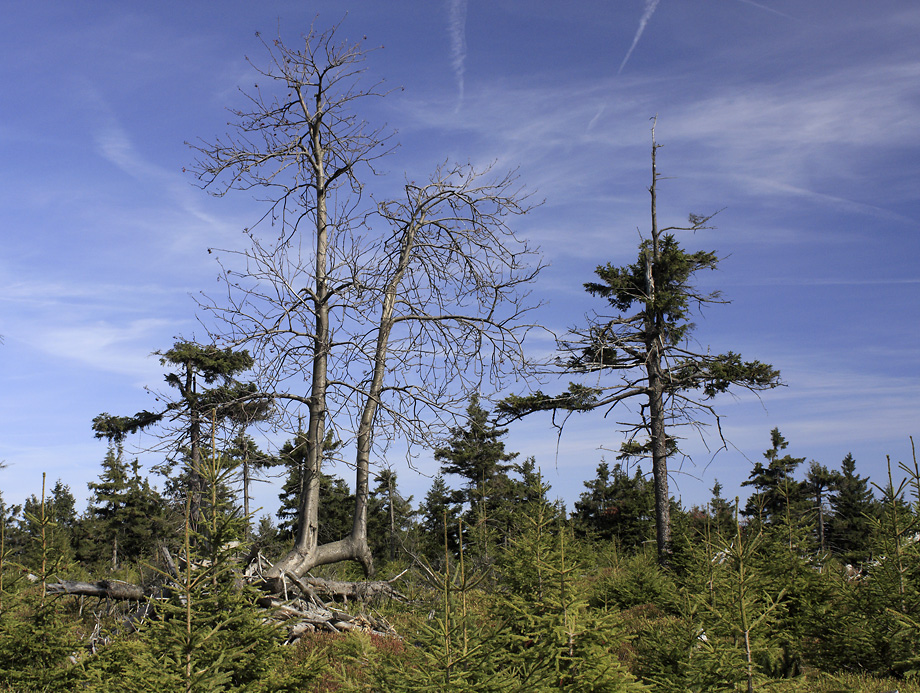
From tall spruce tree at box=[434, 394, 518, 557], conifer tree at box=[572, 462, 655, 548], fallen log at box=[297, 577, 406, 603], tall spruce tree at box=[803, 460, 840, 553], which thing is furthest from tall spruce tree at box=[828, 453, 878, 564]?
fallen log at box=[297, 577, 406, 603]

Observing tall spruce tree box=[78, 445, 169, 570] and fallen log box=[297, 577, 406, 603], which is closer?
fallen log box=[297, 577, 406, 603]

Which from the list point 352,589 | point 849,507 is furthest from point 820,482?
point 352,589

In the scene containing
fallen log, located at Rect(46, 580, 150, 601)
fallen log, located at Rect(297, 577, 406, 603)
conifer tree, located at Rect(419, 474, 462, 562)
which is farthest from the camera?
conifer tree, located at Rect(419, 474, 462, 562)

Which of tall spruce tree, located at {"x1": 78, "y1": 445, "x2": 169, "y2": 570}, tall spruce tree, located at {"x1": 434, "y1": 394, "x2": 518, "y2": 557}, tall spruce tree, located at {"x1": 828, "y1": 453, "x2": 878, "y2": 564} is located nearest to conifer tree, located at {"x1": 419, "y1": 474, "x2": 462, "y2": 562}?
tall spruce tree, located at {"x1": 434, "y1": 394, "x2": 518, "y2": 557}

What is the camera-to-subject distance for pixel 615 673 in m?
5.50

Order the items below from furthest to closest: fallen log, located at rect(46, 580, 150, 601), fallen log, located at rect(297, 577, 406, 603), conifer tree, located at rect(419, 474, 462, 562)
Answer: conifer tree, located at rect(419, 474, 462, 562) < fallen log, located at rect(297, 577, 406, 603) < fallen log, located at rect(46, 580, 150, 601)

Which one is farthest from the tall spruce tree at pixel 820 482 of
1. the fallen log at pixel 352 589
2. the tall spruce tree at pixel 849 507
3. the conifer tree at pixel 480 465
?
the fallen log at pixel 352 589

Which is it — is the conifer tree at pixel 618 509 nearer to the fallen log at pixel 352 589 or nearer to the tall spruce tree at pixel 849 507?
the tall spruce tree at pixel 849 507

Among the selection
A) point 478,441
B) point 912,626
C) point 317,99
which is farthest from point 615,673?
point 478,441

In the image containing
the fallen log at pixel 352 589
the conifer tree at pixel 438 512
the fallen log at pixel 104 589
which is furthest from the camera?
the conifer tree at pixel 438 512

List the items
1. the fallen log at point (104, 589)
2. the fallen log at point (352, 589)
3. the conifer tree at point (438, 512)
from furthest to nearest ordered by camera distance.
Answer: the conifer tree at point (438, 512) → the fallen log at point (352, 589) → the fallen log at point (104, 589)

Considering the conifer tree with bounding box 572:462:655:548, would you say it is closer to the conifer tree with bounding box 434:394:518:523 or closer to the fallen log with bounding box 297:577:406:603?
the conifer tree with bounding box 434:394:518:523

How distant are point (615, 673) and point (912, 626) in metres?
5.87

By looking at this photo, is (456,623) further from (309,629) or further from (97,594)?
(97,594)
